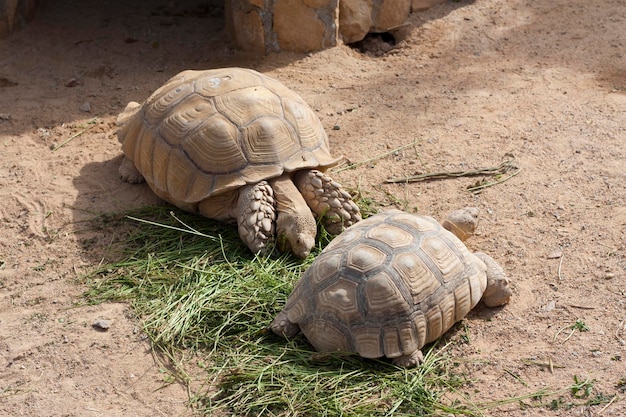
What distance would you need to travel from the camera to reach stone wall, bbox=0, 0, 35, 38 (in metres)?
6.93

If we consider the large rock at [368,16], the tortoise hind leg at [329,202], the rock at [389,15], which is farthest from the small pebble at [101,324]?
the rock at [389,15]

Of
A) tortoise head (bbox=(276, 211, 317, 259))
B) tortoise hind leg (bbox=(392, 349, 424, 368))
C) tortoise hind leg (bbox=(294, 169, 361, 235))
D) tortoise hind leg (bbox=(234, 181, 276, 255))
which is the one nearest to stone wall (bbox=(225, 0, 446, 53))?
tortoise hind leg (bbox=(294, 169, 361, 235))

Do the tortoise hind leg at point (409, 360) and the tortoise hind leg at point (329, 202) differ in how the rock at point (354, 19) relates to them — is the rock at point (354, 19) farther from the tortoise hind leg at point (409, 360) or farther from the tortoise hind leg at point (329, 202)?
the tortoise hind leg at point (409, 360)

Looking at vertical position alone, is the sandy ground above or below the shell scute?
below

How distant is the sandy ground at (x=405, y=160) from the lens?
144 inches

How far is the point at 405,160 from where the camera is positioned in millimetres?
5316

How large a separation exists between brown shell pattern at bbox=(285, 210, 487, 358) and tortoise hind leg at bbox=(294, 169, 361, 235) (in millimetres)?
721

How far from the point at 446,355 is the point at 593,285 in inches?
37.6

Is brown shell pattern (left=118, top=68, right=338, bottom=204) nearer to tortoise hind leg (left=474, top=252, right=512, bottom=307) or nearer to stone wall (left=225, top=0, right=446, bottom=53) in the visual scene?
tortoise hind leg (left=474, top=252, right=512, bottom=307)

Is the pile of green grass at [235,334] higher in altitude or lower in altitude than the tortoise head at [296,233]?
lower

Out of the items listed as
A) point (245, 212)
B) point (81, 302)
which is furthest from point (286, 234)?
point (81, 302)

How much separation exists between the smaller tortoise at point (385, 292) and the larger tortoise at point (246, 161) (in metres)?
0.66

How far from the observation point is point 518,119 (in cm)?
570

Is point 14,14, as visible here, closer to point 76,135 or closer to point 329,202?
point 76,135
